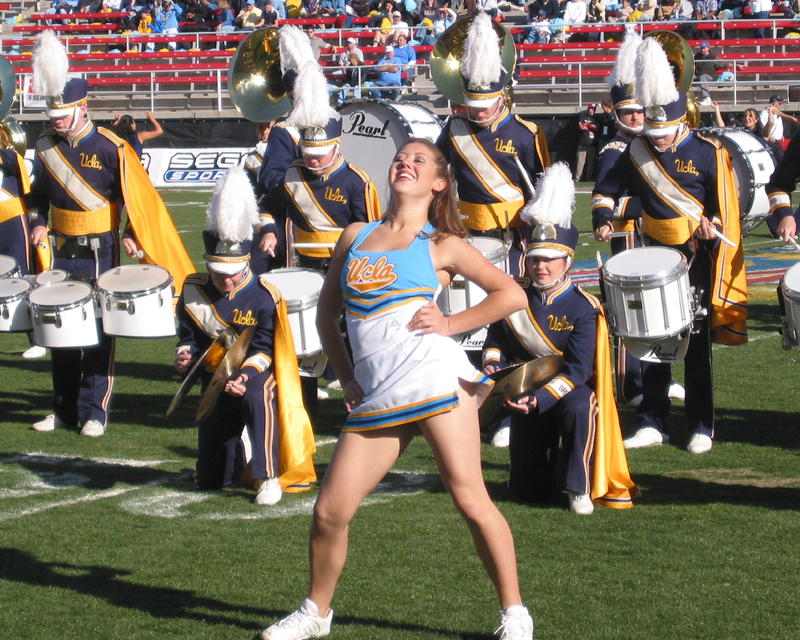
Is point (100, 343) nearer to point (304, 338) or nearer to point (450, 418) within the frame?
point (304, 338)

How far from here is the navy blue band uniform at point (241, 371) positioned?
15.7 ft

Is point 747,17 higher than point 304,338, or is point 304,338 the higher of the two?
point 747,17

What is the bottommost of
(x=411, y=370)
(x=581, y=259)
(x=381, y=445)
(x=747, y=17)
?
(x=581, y=259)

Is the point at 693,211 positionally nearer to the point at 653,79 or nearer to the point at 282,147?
the point at 653,79

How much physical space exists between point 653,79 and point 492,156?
102 centimetres

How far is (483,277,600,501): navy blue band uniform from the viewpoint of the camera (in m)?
4.51

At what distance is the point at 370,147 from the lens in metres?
8.55

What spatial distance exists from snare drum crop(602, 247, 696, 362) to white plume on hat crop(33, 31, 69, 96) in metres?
A: 2.97

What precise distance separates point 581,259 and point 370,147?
3.86m

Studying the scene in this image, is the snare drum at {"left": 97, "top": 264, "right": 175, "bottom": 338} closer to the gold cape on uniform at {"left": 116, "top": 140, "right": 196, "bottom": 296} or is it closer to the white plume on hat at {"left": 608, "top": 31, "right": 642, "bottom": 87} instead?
the gold cape on uniform at {"left": 116, "top": 140, "right": 196, "bottom": 296}

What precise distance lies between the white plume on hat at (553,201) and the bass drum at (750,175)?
83.5 inches

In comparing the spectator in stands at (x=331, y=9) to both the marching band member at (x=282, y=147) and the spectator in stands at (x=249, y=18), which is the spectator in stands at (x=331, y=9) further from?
the marching band member at (x=282, y=147)

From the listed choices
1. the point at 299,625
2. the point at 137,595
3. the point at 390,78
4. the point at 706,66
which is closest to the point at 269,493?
the point at 137,595

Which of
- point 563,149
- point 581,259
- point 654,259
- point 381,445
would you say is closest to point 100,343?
point 654,259
